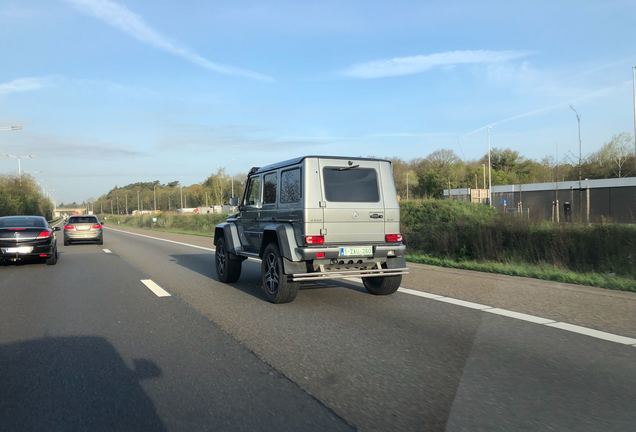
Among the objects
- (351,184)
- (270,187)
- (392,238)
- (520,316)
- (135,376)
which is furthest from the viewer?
(270,187)

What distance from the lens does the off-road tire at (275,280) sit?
8188 mm

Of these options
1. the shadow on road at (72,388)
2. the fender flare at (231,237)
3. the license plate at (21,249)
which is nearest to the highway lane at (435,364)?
the shadow on road at (72,388)

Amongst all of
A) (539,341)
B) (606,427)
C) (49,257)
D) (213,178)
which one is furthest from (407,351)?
(213,178)

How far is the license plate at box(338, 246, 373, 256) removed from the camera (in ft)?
27.0

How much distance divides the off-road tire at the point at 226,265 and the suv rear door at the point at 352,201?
3.34 metres

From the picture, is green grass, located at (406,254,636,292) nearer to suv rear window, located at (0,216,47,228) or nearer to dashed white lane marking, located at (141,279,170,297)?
dashed white lane marking, located at (141,279,170,297)

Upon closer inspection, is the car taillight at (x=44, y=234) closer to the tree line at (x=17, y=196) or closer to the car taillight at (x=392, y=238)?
the car taillight at (x=392, y=238)

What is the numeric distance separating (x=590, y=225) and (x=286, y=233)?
8694mm

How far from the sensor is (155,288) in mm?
10617

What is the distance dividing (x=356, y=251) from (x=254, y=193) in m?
2.85

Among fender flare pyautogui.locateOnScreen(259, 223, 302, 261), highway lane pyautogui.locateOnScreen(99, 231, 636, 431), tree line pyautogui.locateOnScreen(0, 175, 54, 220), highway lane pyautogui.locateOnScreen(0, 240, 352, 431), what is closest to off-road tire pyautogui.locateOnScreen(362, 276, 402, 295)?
highway lane pyautogui.locateOnScreen(99, 231, 636, 431)

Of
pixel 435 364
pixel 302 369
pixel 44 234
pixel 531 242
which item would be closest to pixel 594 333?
pixel 435 364

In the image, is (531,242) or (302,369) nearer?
(302,369)

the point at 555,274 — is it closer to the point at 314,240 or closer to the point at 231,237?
the point at 314,240
